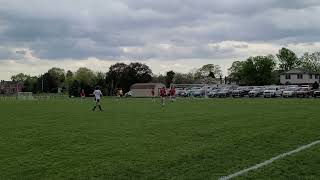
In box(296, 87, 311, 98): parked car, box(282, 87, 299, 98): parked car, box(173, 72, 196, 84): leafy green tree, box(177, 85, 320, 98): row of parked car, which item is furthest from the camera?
box(173, 72, 196, 84): leafy green tree

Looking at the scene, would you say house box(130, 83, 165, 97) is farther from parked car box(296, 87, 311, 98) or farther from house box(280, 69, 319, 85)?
parked car box(296, 87, 311, 98)

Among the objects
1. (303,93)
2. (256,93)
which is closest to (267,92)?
(256,93)

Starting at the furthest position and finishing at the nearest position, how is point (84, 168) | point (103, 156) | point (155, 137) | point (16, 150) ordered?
1. point (155, 137)
2. point (16, 150)
3. point (103, 156)
4. point (84, 168)

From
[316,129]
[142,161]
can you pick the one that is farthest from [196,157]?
[316,129]

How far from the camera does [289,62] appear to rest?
185250 millimetres

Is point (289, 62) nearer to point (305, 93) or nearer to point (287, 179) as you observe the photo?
point (305, 93)

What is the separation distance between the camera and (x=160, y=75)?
189125mm

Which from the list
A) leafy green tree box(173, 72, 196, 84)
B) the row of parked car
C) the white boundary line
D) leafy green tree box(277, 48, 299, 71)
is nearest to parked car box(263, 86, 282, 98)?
the row of parked car

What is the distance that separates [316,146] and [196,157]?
12.7 feet

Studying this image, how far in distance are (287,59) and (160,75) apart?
151ft

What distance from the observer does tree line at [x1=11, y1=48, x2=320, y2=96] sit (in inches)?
6314

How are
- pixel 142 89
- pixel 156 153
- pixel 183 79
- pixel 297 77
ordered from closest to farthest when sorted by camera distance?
pixel 156 153 → pixel 142 89 → pixel 297 77 → pixel 183 79

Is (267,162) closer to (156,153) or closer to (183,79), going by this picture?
(156,153)

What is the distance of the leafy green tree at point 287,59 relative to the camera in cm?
18450
